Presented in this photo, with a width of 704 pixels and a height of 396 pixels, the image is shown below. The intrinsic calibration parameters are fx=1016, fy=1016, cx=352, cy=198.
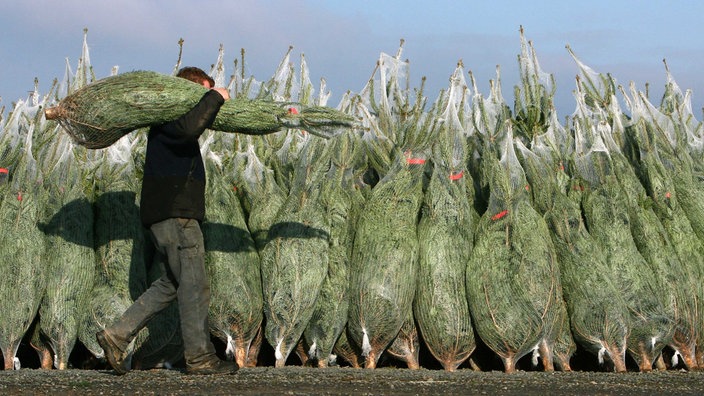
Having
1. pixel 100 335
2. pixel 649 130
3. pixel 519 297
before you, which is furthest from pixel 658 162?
pixel 100 335

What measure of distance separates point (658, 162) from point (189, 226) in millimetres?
4190

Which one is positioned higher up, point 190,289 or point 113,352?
point 190,289

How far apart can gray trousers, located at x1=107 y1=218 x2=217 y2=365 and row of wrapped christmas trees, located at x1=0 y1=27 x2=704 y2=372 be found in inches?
30.3

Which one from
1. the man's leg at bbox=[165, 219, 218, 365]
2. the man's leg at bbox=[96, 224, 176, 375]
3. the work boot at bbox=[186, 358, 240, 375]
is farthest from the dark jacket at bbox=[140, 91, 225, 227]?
the work boot at bbox=[186, 358, 240, 375]

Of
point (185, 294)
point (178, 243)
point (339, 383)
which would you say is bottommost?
point (339, 383)

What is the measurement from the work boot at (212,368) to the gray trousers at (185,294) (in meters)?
0.03

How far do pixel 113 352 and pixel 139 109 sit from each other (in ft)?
4.83

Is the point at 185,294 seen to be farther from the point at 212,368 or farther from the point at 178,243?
the point at 212,368

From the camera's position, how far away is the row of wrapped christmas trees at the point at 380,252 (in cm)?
704

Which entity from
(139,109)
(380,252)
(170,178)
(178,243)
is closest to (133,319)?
(178,243)

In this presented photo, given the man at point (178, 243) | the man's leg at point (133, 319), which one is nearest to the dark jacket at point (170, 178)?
the man at point (178, 243)

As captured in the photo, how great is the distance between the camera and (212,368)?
612cm

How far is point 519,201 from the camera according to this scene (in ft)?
24.9

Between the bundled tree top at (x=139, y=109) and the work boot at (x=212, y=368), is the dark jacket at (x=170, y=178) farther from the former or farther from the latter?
the work boot at (x=212, y=368)
